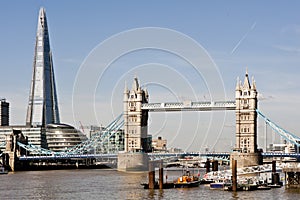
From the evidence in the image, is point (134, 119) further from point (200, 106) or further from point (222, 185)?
point (222, 185)

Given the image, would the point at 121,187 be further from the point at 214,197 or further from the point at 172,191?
the point at 214,197

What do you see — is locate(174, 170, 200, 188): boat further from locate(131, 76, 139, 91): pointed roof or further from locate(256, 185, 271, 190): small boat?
locate(131, 76, 139, 91): pointed roof

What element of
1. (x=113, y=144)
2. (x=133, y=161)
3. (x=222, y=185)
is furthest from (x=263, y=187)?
(x=113, y=144)

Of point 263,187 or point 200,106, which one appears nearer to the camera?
point 263,187

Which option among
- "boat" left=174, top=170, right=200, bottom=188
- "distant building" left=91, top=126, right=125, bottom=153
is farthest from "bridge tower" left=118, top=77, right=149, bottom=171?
"boat" left=174, top=170, right=200, bottom=188

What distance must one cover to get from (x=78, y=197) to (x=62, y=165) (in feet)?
351

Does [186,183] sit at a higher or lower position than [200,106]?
lower

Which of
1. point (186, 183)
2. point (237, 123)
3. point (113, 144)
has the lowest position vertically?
point (186, 183)

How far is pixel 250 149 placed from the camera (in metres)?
138

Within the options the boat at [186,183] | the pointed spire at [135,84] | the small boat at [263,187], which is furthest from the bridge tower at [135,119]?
the small boat at [263,187]

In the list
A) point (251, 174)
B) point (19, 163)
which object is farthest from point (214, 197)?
point (19, 163)

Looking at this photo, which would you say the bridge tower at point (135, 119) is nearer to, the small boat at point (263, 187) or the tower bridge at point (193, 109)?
the tower bridge at point (193, 109)

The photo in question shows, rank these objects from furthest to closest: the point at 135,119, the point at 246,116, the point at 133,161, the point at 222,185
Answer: the point at 135,119 → the point at 133,161 → the point at 246,116 → the point at 222,185

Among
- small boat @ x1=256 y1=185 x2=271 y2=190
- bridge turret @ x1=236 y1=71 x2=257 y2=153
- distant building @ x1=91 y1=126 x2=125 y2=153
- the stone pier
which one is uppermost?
bridge turret @ x1=236 y1=71 x2=257 y2=153
